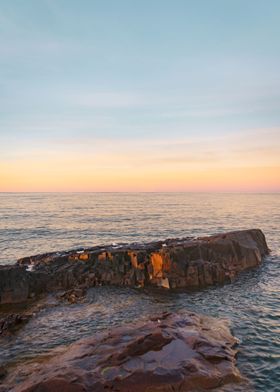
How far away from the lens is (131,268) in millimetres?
32656

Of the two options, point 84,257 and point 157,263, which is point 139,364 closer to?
point 157,263

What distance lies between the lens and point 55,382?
13305 millimetres

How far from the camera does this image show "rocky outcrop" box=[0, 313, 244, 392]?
1353 centimetres

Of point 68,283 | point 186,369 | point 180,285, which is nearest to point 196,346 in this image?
point 186,369

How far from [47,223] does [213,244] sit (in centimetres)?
5265

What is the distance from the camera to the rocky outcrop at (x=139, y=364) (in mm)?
13531

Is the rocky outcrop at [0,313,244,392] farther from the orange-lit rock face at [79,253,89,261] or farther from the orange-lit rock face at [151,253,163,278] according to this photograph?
the orange-lit rock face at [79,253,89,261]

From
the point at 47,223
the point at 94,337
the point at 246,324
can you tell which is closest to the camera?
the point at 94,337

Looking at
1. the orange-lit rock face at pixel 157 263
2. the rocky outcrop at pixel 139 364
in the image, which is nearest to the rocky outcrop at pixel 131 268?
the orange-lit rock face at pixel 157 263

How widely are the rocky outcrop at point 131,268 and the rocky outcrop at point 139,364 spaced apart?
1259 centimetres

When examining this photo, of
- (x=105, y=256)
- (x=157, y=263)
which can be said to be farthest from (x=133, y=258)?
(x=105, y=256)

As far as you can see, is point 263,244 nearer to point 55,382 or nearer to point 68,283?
point 68,283

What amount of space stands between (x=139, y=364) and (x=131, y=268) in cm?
1801

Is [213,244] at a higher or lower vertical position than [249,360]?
higher
